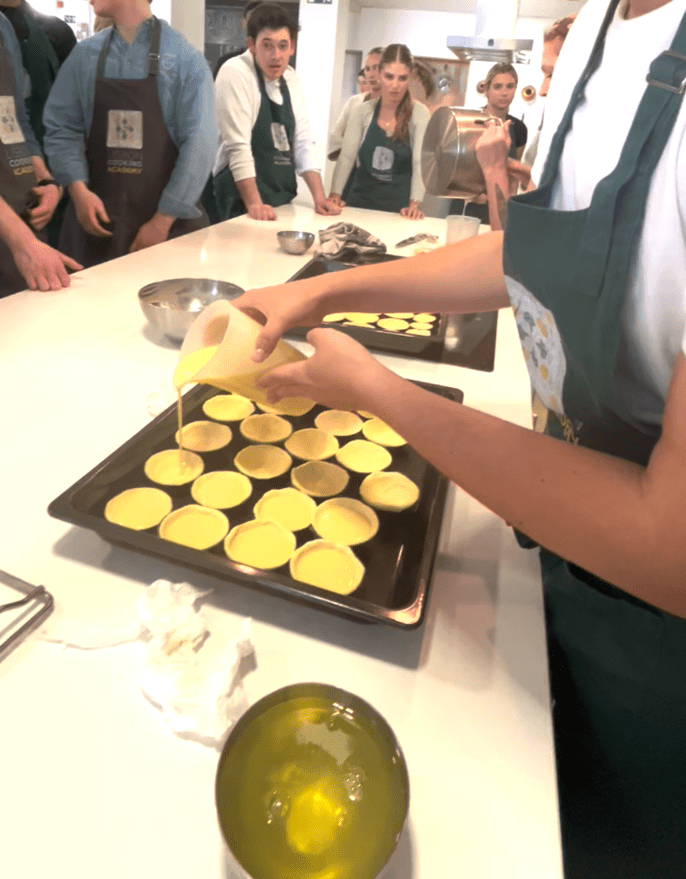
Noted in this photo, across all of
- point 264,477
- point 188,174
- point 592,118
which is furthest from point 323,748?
point 188,174

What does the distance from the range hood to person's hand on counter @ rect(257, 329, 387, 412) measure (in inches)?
110

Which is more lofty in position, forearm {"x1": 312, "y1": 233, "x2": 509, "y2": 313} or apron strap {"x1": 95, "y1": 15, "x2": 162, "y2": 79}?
apron strap {"x1": 95, "y1": 15, "x2": 162, "y2": 79}

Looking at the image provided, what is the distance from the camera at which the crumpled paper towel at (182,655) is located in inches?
25.5

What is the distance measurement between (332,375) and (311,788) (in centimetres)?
54

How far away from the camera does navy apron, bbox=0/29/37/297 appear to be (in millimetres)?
2289

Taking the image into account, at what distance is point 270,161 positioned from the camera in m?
3.76

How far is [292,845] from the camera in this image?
1.61 ft

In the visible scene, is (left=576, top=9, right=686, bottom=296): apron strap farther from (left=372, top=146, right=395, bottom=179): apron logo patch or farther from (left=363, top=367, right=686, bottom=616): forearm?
(left=372, top=146, right=395, bottom=179): apron logo patch

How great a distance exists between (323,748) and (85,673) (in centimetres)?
33

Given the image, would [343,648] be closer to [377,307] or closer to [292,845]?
[292,845]

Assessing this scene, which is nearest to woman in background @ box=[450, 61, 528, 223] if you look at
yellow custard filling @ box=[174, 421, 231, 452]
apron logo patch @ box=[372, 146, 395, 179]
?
apron logo patch @ box=[372, 146, 395, 179]

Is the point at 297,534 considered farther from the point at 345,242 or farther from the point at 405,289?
the point at 345,242

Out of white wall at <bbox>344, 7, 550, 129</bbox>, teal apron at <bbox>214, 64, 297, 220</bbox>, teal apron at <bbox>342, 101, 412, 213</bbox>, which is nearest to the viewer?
teal apron at <bbox>214, 64, 297, 220</bbox>

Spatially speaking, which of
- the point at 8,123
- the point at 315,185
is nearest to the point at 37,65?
the point at 8,123
